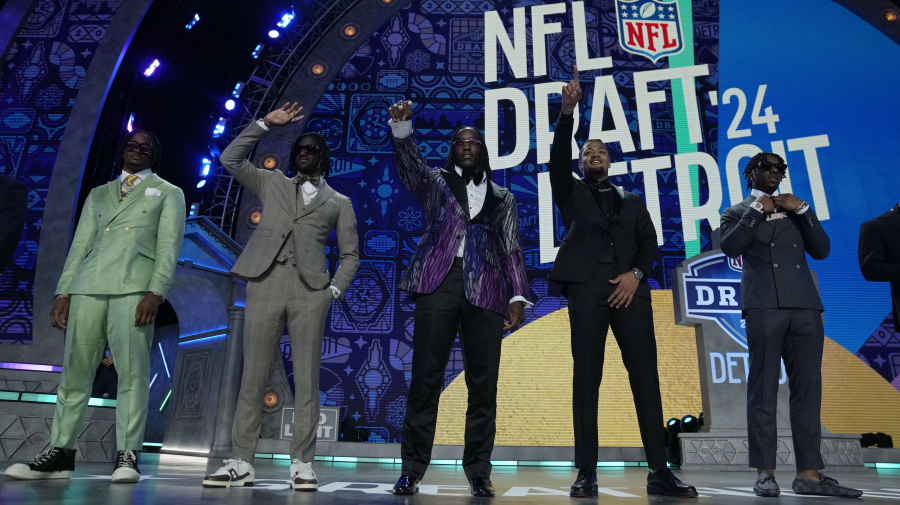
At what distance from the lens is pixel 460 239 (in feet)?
8.02

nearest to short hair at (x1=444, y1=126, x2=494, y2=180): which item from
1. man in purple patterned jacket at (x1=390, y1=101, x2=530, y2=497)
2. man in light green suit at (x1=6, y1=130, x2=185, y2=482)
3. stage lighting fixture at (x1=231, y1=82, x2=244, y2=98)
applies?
man in purple patterned jacket at (x1=390, y1=101, x2=530, y2=497)

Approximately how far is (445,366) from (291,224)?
80 cm

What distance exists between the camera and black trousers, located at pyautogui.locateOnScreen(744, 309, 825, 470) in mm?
2514

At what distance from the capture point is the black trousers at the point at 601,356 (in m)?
2.33

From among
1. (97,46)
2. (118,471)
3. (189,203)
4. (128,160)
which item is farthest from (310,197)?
(97,46)

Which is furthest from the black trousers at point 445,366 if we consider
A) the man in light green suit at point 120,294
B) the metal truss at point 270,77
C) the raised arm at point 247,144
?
the metal truss at point 270,77

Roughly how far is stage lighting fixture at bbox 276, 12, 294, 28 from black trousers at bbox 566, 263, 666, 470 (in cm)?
600

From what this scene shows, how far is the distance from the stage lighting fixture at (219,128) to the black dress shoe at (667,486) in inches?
232

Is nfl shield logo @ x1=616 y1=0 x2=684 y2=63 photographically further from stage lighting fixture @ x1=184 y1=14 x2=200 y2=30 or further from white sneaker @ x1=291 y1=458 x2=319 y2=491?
white sneaker @ x1=291 y1=458 x2=319 y2=491

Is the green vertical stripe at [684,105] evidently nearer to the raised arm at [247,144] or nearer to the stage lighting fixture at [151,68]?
the raised arm at [247,144]

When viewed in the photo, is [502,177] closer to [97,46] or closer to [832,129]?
[832,129]

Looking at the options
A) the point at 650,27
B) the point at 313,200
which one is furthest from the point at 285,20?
the point at 313,200

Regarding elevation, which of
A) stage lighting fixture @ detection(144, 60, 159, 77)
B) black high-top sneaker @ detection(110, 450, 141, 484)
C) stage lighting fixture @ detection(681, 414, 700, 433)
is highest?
stage lighting fixture @ detection(144, 60, 159, 77)

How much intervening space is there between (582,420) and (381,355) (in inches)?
164
